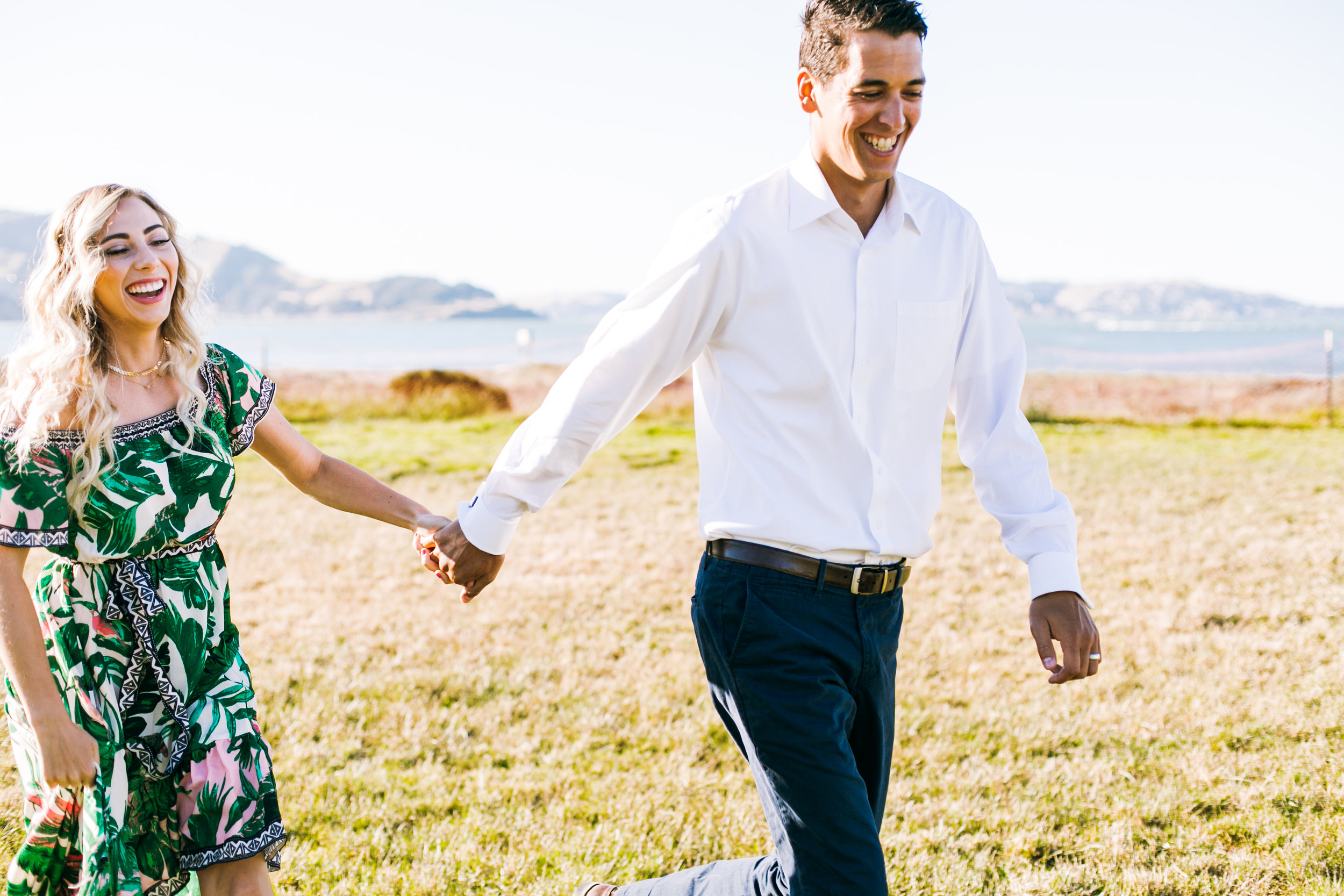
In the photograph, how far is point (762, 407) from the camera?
2246 millimetres

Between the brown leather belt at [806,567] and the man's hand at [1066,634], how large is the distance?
0.38 m

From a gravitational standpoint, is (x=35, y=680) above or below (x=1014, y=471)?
below

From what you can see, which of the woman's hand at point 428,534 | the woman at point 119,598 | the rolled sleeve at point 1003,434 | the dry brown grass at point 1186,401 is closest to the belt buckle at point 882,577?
the rolled sleeve at point 1003,434

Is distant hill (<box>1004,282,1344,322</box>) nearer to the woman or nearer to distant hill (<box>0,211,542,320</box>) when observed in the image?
distant hill (<box>0,211,542,320</box>)

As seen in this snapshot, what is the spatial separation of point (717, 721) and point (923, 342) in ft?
9.16

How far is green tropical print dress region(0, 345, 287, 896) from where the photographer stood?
2246 millimetres

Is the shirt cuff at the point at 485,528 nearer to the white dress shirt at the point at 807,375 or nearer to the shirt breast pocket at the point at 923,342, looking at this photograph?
the white dress shirt at the point at 807,375

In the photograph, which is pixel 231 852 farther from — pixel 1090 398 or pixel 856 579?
pixel 1090 398

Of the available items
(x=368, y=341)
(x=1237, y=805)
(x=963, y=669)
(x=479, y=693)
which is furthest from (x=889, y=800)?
(x=368, y=341)

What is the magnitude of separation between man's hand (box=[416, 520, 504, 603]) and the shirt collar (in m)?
1.07

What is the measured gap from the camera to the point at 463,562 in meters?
2.61

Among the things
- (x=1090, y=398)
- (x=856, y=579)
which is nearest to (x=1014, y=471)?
(x=856, y=579)

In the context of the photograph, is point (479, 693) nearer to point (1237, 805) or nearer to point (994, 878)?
point (994, 878)

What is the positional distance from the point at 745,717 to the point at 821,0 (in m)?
1.58
